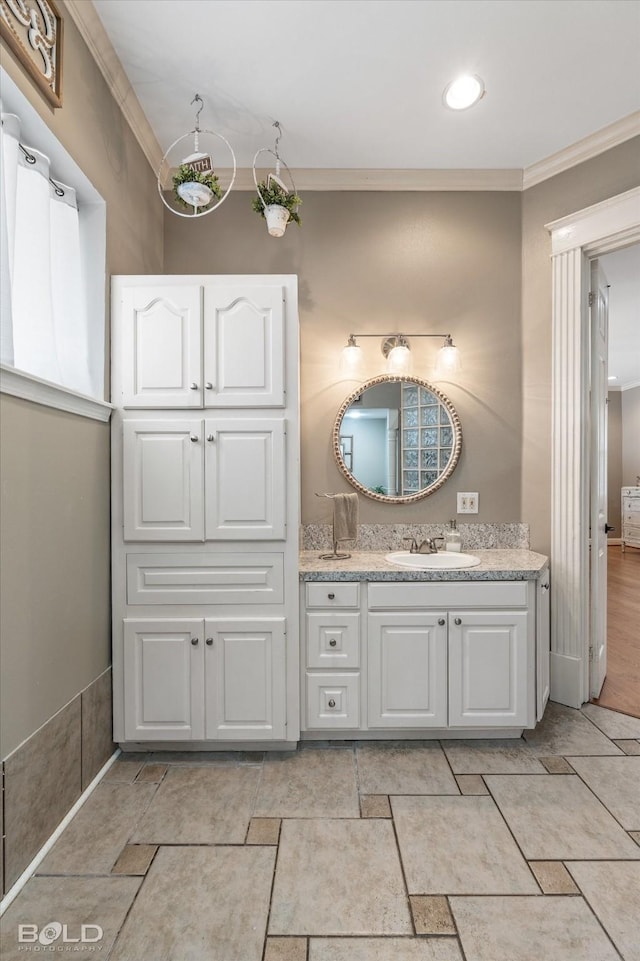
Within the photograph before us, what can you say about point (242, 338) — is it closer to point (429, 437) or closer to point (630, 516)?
point (429, 437)

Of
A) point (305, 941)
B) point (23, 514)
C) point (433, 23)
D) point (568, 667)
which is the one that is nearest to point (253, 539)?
point (23, 514)

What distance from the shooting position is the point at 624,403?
8773 mm

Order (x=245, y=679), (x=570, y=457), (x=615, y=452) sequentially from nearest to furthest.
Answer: (x=245, y=679) → (x=570, y=457) → (x=615, y=452)

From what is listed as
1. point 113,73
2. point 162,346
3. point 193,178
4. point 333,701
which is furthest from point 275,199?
point 333,701

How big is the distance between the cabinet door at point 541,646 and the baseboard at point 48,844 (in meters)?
1.88

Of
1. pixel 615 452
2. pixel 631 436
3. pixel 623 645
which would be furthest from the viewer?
pixel 615 452

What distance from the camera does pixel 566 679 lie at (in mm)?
2668

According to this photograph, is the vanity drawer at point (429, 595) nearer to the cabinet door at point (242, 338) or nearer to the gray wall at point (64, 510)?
the cabinet door at point (242, 338)

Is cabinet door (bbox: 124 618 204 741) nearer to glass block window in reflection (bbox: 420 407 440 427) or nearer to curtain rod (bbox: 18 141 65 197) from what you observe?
glass block window in reflection (bbox: 420 407 440 427)

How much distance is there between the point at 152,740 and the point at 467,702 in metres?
1.36

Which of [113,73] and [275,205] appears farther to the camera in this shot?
[275,205]

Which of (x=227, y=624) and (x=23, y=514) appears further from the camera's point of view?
(x=227, y=624)

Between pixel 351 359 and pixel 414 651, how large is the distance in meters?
Answer: 1.51

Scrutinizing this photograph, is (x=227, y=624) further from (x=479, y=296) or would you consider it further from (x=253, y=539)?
(x=479, y=296)
